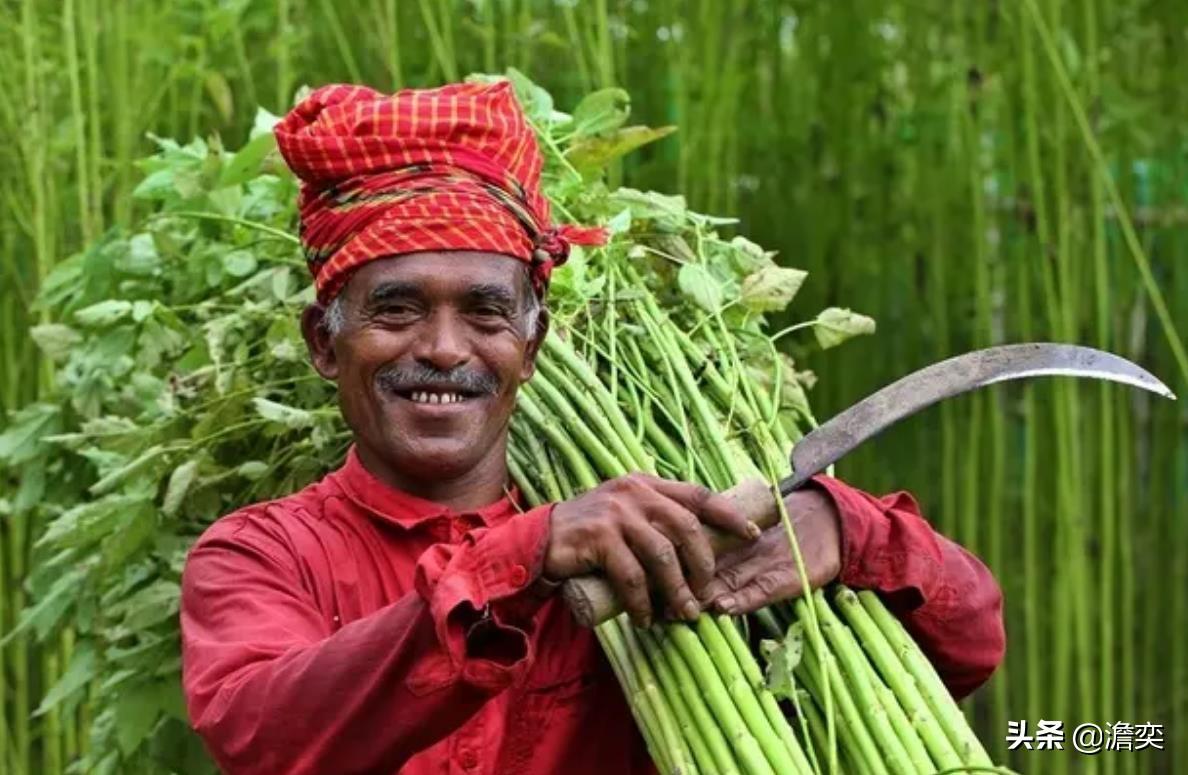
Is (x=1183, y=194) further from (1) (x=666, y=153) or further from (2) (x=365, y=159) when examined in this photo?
(2) (x=365, y=159)

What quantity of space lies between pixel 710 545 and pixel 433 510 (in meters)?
0.34

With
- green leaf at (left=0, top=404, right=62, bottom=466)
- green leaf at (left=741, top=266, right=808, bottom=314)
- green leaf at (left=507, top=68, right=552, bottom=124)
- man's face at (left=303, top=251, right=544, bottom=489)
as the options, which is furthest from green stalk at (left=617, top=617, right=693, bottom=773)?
green leaf at (left=0, top=404, right=62, bottom=466)

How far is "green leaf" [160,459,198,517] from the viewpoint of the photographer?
2.61m

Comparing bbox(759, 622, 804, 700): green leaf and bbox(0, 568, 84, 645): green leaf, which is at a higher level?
bbox(759, 622, 804, 700): green leaf

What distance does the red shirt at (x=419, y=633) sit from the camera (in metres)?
1.77

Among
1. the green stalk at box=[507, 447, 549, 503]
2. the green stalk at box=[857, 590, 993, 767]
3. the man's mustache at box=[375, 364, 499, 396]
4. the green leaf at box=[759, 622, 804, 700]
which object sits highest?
the man's mustache at box=[375, 364, 499, 396]

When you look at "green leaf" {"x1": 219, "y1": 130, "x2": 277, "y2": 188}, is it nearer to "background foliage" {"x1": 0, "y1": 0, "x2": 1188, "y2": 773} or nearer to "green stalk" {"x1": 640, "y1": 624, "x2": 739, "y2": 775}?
"background foliage" {"x1": 0, "y1": 0, "x2": 1188, "y2": 773}

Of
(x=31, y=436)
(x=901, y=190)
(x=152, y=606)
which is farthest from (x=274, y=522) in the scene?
(x=901, y=190)

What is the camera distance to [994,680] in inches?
156

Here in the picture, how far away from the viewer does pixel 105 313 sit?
2809 millimetres

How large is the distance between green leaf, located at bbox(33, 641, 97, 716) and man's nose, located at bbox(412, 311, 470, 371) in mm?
984

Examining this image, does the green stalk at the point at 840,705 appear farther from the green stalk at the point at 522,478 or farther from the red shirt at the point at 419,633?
the green stalk at the point at 522,478

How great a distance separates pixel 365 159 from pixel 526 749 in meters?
0.51

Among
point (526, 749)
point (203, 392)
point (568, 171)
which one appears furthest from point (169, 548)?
point (526, 749)
